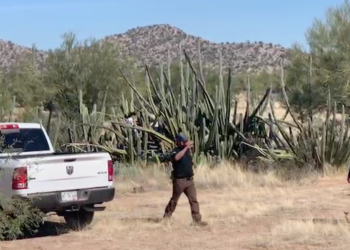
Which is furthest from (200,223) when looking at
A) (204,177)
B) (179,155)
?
(204,177)

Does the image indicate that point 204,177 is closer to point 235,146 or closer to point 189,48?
point 235,146

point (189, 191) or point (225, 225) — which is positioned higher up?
point (189, 191)

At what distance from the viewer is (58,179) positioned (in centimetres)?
1124

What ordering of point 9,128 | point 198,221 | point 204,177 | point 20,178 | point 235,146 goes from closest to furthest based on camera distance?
point 20,178 → point 198,221 → point 9,128 → point 204,177 → point 235,146

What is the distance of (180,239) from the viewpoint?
1113 cm

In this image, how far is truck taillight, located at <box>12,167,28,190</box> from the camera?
10641 mm

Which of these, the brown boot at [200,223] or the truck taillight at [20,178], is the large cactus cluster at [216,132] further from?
the truck taillight at [20,178]

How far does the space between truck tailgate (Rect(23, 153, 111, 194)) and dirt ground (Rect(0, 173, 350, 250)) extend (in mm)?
838

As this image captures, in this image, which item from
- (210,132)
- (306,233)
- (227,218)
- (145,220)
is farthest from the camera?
(210,132)

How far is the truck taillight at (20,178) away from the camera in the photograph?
1064 centimetres

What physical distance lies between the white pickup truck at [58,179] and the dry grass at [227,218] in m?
0.54

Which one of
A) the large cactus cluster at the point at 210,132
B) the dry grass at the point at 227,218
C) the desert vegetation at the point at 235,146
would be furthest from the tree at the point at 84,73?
the dry grass at the point at 227,218

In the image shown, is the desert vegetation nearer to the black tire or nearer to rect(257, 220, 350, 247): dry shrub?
rect(257, 220, 350, 247): dry shrub

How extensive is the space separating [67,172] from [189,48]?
196 ft
